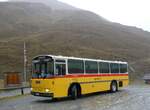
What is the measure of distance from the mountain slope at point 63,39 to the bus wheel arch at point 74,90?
115ft

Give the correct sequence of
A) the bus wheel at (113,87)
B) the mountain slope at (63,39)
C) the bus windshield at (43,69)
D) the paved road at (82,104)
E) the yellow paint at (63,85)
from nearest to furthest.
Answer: the paved road at (82,104)
the yellow paint at (63,85)
the bus windshield at (43,69)
the bus wheel at (113,87)
the mountain slope at (63,39)

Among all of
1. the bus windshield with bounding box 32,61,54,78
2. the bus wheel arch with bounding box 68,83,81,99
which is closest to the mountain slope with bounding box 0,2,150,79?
the bus wheel arch with bounding box 68,83,81,99

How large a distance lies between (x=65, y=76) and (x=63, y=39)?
6536 cm

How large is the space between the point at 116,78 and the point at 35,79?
33.1ft

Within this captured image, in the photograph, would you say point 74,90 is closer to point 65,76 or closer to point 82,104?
point 65,76

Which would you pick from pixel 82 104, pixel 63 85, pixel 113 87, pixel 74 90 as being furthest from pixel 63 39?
pixel 82 104

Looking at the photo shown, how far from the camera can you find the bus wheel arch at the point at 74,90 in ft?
82.5

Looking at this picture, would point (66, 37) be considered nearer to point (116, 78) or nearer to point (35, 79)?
point (116, 78)

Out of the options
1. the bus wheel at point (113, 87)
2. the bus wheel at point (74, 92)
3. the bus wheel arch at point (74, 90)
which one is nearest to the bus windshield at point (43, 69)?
the bus wheel arch at point (74, 90)

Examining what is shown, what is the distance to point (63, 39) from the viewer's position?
89688 millimetres

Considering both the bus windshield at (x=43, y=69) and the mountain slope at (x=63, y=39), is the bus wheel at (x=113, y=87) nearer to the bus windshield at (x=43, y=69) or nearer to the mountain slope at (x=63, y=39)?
the bus windshield at (x=43, y=69)

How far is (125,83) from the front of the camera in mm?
34719

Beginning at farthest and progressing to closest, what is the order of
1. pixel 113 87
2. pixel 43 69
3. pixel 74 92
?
pixel 113 87 < pixel 74 92 < pixel 43 69

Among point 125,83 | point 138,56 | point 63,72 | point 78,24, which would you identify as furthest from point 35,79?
point 78,24
